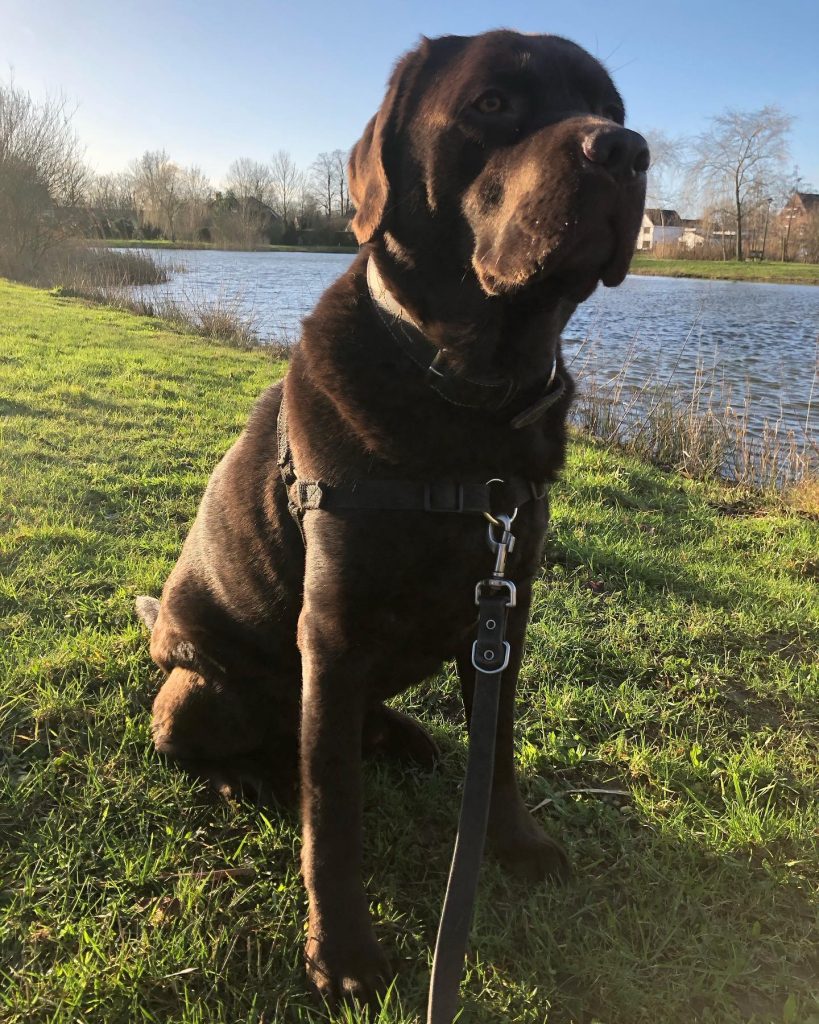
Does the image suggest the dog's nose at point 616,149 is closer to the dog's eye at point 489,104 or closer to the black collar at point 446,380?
the dog's eye at point 489,104

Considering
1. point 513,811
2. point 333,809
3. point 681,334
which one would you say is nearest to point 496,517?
point 333,809

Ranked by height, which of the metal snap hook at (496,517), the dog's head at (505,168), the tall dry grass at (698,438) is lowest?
the tall dry grass at (698,438)

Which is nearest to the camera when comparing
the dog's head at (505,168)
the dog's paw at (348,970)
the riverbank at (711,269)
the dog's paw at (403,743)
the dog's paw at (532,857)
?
the dog's head at (505,168)

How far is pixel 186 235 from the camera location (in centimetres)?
4884

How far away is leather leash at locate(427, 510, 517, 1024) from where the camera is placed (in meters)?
1.36

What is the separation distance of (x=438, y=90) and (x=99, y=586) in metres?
2.61

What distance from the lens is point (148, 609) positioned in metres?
2.79

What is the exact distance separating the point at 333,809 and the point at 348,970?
0.35m

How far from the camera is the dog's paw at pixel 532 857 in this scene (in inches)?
75.8

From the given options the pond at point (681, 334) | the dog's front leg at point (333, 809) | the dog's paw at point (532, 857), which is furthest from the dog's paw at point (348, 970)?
the pond at point (681, 334)

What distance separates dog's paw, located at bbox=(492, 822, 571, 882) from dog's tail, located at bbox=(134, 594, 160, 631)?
1551 mm

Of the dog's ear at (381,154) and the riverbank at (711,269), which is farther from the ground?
the riverbank at (711,269)

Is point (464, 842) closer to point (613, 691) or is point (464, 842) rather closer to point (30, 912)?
point (30, 912)

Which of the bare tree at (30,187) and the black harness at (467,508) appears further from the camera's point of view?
the bare tree at (30,187)
